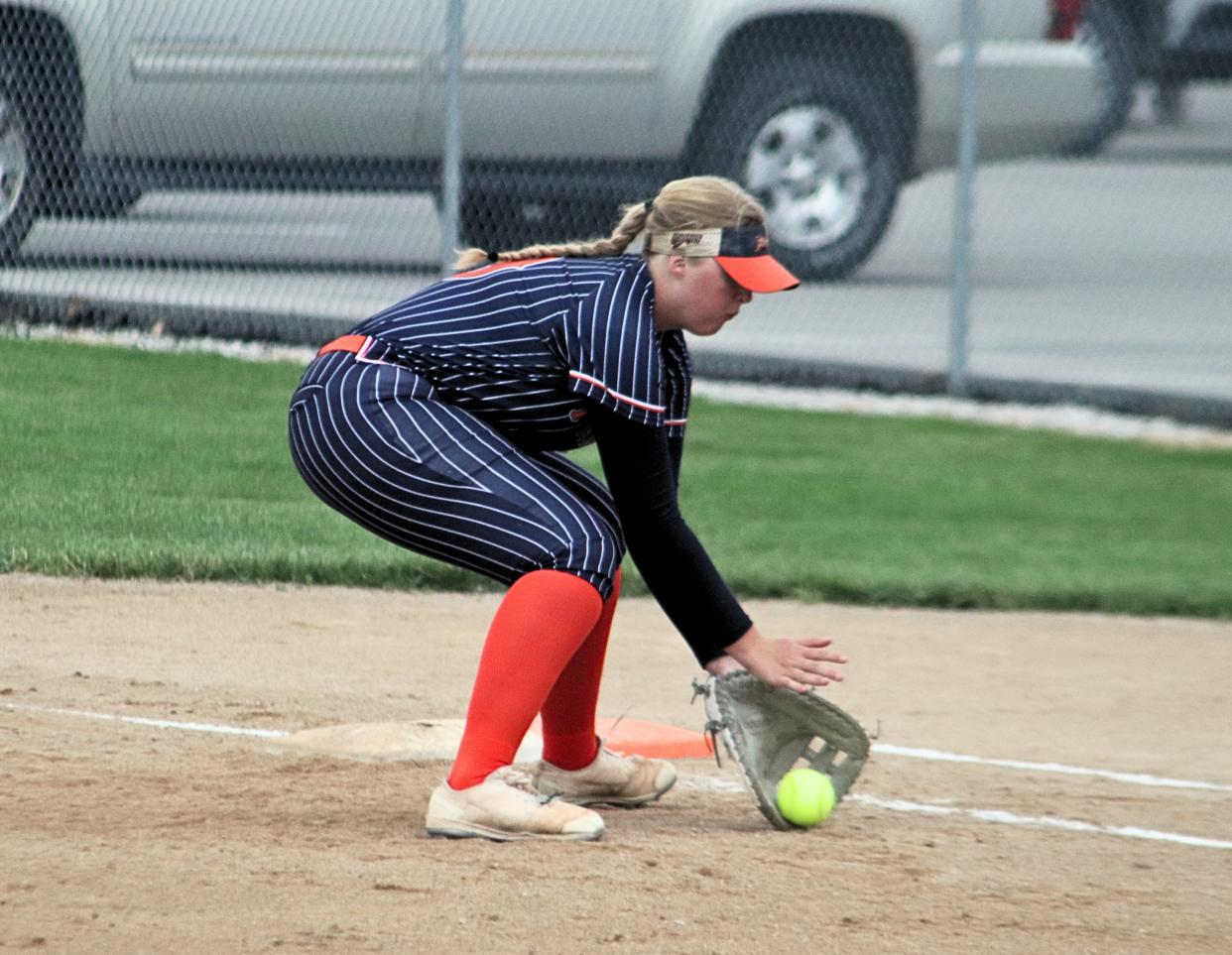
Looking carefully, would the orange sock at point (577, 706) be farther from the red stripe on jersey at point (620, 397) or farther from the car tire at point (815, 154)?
the car tire at point (815, 154)

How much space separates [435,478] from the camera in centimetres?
388

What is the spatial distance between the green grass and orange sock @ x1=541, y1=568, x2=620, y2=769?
8.53ft

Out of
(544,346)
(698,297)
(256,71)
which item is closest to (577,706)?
(544,346)

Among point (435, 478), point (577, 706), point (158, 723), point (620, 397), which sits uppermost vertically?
point (620, 397)

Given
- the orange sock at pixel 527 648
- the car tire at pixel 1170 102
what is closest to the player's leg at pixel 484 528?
the orange sock at pixel 527 648

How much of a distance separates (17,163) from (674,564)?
247 inches

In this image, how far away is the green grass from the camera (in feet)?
23.2

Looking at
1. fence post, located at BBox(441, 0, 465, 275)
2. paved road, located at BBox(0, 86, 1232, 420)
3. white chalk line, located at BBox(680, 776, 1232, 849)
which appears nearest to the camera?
white chalk line, located at BBox(680, 776, 1232, 849)

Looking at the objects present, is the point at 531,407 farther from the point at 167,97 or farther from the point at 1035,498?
the point at 167,97

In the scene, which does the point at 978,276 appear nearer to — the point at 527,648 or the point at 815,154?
the point at 815,154

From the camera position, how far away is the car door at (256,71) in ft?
31.1

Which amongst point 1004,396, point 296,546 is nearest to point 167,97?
point 296,546

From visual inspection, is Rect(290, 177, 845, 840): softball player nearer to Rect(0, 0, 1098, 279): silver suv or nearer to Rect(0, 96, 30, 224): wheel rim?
Rect(0, 96, 30, 224): wheel rim

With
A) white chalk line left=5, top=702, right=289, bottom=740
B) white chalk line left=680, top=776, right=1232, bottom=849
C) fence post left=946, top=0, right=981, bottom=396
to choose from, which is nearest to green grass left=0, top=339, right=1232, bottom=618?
fence post left=946, top=0, right=981, bottom=396
